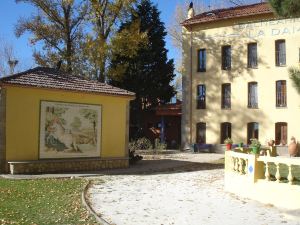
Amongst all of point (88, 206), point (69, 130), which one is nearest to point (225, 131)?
point (69, 130)

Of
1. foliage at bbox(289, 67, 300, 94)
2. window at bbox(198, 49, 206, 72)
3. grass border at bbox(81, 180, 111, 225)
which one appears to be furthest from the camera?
window at bbox(198, 49, 206, 72)

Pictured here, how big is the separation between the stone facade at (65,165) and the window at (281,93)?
15.6 metres

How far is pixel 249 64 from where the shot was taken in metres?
34.7

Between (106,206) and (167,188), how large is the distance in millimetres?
3878

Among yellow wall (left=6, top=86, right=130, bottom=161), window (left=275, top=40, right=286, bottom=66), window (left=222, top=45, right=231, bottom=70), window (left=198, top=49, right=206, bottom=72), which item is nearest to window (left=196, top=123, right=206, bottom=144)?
window (left=198, top=49, right=206, bottom=72)

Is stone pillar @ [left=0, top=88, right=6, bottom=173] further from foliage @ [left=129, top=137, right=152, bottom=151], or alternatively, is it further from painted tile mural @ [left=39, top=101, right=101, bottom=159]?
foliage @ [left=129, top=137, right=152, bottom=151]

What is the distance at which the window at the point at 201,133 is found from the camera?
36500mm

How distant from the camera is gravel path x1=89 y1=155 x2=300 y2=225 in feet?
32.7

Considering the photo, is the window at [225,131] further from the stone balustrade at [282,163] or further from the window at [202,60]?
the stone balustrade at [282,163]

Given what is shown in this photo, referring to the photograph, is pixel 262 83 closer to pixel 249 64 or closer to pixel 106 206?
pixel 249 64

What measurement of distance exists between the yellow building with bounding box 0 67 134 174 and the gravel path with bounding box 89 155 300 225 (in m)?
2.98

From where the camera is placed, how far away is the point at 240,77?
115 ft

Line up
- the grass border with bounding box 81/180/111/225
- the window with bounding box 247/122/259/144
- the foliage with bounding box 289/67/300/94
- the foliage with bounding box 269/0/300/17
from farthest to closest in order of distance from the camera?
the window with bounding box 247/122/259/144, the foliage with bounding box 289/67/300/94, the foliage with bounding box 269/0/300/17, the grass border with bounding box 81/180/111/225

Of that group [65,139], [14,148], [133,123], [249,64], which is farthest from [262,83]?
[14,148]
